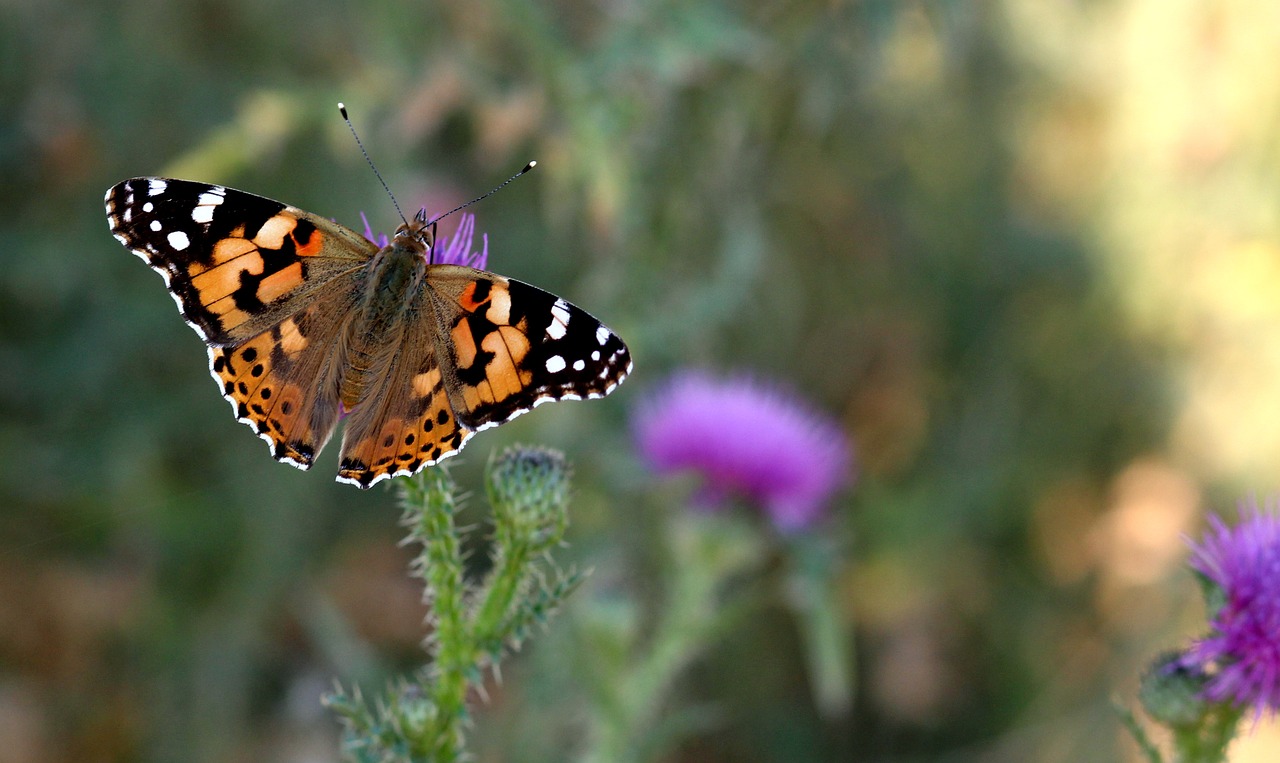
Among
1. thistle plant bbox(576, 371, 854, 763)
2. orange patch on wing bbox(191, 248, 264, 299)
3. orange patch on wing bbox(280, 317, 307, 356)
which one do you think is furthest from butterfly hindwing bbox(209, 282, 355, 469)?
thistle plant bbox(576, 371, 854, 763)

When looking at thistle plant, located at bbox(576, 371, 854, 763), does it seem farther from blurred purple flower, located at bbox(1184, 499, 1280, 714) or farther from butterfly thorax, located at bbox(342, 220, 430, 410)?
blurred purple flower, located at bbox(1184, 499, 1280, 714)

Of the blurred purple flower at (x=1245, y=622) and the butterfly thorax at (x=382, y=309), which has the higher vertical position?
the butterfly thorax at (x=382, y=309)

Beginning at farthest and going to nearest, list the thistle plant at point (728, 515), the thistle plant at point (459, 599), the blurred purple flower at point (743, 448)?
the blurred purple flower at point (743, 448)
the thistle plant at point (728, 515)
the thistle plant at point (459, 599)

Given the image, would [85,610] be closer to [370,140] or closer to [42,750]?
[42,750]

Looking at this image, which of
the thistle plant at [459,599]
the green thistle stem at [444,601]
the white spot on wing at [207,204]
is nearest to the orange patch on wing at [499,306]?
the thistle plant at [459,599]

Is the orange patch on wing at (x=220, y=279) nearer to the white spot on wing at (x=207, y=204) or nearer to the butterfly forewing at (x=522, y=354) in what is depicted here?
the white spot on wing at (x=207, y=204)

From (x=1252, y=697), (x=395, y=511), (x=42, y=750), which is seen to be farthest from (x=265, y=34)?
(x=1252, y=697)

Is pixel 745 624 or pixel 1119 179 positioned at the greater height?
pixel 1119 179
